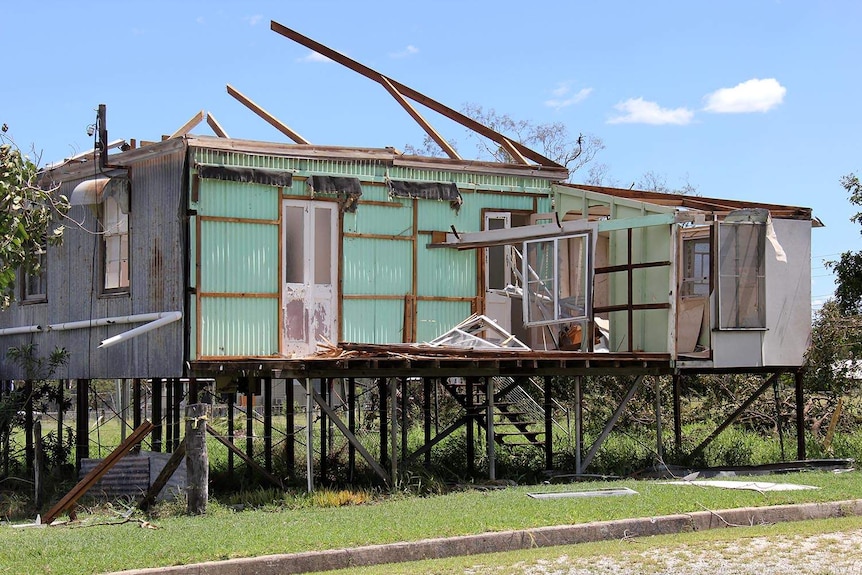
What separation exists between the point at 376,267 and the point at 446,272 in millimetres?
1333

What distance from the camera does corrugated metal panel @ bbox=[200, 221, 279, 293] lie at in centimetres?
1825

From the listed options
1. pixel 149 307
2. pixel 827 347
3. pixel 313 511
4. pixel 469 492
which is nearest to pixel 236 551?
pixel 313 511

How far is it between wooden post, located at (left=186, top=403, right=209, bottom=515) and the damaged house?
6.66ft

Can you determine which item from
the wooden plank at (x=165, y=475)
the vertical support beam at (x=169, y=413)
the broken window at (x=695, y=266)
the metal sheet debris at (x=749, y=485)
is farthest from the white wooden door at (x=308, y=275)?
the broken window at (x=695, y=266)

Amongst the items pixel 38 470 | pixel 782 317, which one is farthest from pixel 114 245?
pixel 782 317

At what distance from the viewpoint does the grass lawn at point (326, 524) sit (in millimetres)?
11859

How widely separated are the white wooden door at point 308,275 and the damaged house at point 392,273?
3 cm

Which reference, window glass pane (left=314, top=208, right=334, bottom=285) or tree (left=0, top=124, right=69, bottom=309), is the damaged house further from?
tree (left=0, top=124, right=69, bottom=309)

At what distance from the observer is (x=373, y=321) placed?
19.7m

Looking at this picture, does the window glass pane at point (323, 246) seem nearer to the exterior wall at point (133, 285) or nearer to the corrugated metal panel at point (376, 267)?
the corrugated metal panel at point (376, 267)

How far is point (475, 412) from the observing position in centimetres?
2072

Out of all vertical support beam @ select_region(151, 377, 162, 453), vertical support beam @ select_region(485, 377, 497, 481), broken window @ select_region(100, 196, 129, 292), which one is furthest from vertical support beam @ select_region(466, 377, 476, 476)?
broken window @ select_region(100, 196, 129, 292)

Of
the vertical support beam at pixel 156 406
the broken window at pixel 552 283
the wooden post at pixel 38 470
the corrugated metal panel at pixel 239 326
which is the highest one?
the broken window at pixel 552 283

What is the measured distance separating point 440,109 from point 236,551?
1167 cm
